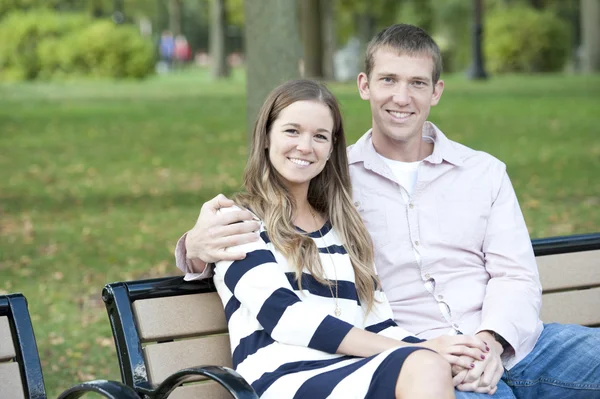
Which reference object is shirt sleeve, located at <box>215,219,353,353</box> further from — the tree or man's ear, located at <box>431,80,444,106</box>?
the tree

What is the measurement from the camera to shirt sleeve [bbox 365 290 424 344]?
397 cm

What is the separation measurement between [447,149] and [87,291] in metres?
4.86

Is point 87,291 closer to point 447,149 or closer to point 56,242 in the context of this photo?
point 56,242

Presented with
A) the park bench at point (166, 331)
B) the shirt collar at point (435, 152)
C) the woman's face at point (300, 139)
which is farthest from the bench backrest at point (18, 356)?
the shirt collar at point (435, 152)

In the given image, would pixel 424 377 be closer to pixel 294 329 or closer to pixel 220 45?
pixel 294 329

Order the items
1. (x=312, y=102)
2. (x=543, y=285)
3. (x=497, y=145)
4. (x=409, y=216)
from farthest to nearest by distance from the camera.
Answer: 1. (x=497, y=145)
2. (x=543, y=285)
3. (x=409, y=216)
4. (x=312, y=102)

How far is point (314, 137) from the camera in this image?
3.91m

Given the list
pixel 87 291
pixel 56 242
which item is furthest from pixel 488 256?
pixel 56 242

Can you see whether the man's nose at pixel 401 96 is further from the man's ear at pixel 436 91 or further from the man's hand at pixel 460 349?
the man's hand at pixel 460 349

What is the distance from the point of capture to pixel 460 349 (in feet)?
11.9

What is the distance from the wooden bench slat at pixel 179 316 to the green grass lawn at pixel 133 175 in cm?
255

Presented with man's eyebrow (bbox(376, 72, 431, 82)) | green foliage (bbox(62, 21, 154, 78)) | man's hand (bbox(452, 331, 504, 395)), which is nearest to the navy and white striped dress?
man's hand (bbox(452, 331, 504, 395))

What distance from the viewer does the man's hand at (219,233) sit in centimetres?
367

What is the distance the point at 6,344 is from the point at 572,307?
2569mm
